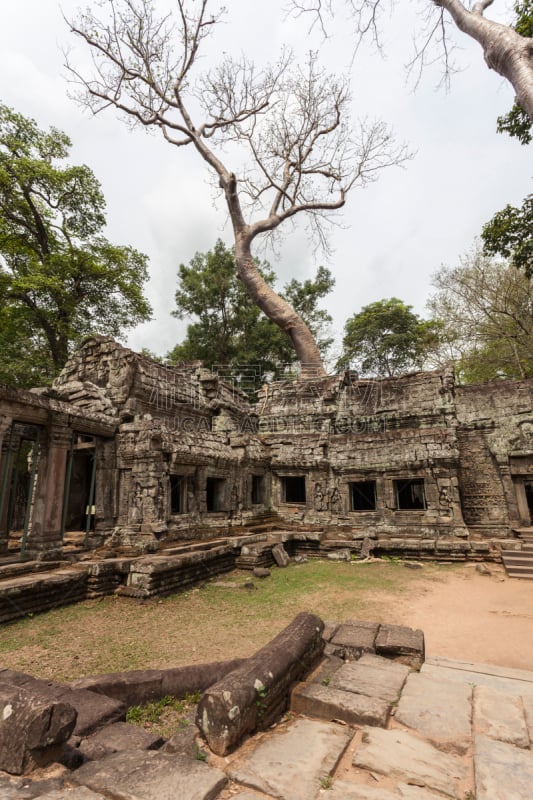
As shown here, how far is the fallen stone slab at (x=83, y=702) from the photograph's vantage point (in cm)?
313

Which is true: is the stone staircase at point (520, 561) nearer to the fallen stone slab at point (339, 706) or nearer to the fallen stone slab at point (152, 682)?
the fallen stone slab at point (339, 706)

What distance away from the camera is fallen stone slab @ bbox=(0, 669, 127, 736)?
3.13 m

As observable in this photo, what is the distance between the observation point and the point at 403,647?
4441 mm

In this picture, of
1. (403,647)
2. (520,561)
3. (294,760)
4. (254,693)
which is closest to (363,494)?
(520,561)

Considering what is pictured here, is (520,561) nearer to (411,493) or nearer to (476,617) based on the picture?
(476,617)

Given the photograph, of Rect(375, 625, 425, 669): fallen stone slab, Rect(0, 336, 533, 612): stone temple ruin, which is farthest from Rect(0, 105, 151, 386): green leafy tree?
Rect(375, 625, 425, 669): fallen stone slab

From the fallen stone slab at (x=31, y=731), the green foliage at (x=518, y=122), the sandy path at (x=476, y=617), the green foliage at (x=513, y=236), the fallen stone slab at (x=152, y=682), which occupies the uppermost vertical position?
the green foliage at (x=518, y=122)

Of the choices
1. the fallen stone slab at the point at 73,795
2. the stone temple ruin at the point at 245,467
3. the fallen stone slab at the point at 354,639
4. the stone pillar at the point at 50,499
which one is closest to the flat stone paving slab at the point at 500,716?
the fallen stone slab at the point at 354,639

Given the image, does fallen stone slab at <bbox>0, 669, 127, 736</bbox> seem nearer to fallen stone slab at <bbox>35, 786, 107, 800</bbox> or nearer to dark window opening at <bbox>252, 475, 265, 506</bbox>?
fallen stone slab at <bbox>35, 786, 107, 800</bbox>

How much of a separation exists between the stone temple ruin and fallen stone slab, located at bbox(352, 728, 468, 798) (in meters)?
5.67

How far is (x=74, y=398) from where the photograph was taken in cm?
1136

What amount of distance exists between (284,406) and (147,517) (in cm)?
941

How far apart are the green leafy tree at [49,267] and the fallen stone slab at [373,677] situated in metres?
16.5

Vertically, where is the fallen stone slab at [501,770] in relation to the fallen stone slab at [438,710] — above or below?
above
